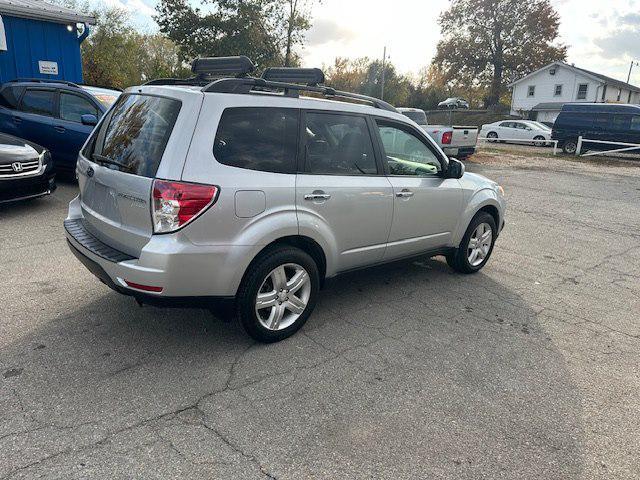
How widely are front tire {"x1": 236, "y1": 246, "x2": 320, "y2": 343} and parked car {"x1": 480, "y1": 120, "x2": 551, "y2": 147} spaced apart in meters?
26.1

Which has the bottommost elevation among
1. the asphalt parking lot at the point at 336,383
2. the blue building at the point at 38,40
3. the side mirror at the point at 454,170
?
the asphalt parking lot at the point at 336,383

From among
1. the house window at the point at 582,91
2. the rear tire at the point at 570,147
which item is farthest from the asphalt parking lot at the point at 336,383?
the house window at the point at 582,91

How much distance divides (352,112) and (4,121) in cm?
756

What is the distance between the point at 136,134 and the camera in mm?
3355

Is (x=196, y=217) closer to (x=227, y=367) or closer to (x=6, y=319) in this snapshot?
(x=227, y=367)

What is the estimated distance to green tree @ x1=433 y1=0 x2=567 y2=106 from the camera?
50.2 m

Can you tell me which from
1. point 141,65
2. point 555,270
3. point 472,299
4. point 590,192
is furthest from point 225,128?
point 141,65

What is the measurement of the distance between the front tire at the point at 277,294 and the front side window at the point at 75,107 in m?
6.60

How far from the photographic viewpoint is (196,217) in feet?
9.73

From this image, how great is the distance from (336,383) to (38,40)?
1226 centimetres

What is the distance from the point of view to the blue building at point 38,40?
433 inches

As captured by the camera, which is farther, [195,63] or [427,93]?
[427,93]

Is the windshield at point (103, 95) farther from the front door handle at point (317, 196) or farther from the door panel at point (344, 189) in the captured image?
the front door handle at point (317, 196)

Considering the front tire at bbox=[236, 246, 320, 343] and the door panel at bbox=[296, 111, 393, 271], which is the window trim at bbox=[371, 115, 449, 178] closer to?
the door panel at bbox=[296, 111, 393, 271]
